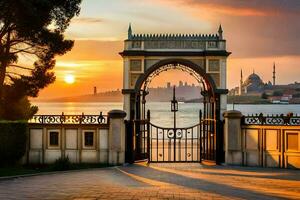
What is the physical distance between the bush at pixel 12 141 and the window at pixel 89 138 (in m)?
2.29

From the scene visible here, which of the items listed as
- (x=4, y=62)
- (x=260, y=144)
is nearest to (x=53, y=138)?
(x=4, y=62)

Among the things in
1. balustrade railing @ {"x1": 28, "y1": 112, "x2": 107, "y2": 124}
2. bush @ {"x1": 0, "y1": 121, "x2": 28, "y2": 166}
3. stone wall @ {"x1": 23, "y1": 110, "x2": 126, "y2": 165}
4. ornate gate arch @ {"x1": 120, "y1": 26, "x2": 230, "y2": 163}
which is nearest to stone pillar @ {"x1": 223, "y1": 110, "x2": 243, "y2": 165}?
ornate gate arch @ {"x1": 120, "y1": 26, "x2": 230, "y2": 163}

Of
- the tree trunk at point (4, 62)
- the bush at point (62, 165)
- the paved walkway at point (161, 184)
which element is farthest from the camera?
the tree trunk at point (4, 62)

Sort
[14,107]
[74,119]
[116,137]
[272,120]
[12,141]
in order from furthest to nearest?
[14,107] < [74,119] < [116,137] < [272,120] < [12,141]

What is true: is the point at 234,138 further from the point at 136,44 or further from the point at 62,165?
the point at 62,165

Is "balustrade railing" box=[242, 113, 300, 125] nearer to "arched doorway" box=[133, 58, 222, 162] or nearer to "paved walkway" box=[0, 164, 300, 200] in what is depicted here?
"arched doorway" box=[133, 58, 222, 162]

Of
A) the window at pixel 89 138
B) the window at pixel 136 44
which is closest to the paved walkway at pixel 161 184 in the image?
the window at pixel 89 138

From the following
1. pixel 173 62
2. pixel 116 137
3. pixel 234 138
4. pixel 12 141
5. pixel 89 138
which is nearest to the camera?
pixel 12 141

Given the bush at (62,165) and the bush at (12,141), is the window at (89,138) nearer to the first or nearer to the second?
the bush at (62,165)

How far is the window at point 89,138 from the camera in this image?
18.3 meters

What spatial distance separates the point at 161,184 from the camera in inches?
510

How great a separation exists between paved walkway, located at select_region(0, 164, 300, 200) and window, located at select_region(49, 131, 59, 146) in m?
2.79

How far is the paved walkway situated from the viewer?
10938 mm

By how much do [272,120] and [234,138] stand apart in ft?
5.09
